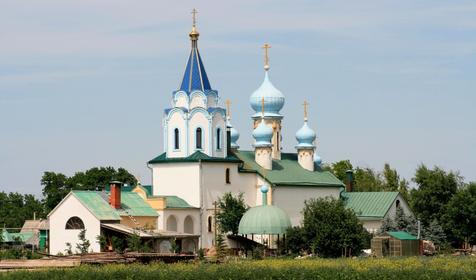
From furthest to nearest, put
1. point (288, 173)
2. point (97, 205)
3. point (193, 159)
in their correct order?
point (288, 173) < point (193, 159) < point (97, 205)

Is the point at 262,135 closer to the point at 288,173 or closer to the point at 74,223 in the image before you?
the point at 288,173

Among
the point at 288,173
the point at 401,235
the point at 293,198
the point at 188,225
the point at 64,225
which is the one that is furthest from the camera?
the point at 288,173

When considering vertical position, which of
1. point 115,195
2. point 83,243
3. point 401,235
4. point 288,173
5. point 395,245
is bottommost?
point 395,245

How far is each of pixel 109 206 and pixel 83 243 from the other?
21.2 feet

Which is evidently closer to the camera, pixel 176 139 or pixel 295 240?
pixel 295 240

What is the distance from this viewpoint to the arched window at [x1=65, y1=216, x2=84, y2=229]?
64.6 m

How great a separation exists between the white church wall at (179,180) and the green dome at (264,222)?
3.12m

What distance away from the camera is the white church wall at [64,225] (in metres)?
63.7

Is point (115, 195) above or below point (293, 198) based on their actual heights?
below

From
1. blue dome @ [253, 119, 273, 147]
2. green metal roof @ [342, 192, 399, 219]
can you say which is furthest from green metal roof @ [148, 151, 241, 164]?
green metal roof @ [342, 192, 399, 219]

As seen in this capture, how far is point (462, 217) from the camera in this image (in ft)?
247

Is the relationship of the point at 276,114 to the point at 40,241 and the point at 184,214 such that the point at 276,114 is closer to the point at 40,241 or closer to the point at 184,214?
the point at 184,214

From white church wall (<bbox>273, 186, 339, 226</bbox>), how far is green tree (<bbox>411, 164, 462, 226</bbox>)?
23.7 ft

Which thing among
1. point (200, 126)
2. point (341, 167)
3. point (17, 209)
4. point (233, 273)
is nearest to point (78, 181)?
point (17, 209)
